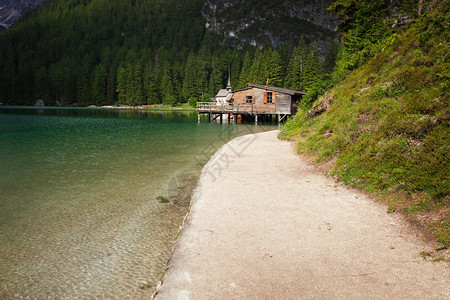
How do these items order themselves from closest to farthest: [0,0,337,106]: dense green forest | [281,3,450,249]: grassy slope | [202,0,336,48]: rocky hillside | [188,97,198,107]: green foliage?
[281,3,450,249]: grassy slope < [0,0,337,106]: dense green forest < [188,97,198,107]: green foliage < [202,0,336,48]: rocky hillside

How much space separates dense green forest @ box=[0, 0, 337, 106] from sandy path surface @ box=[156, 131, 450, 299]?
65.8 meters

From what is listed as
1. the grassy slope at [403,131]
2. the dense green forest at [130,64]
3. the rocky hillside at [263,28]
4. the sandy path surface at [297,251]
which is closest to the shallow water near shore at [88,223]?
the sandy path surface at [297,251]

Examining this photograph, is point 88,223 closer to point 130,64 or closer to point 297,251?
point 297,251

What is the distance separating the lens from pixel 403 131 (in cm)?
832

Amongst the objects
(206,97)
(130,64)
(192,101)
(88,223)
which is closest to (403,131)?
(88,223)

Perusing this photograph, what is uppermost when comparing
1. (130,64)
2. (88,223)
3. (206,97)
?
(130,64)

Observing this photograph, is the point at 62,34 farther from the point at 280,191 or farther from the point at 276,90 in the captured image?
the point at 280,191

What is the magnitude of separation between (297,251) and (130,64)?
461 ft

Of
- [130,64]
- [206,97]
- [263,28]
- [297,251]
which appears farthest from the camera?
[263,28]

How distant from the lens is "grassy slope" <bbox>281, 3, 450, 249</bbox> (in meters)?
6.41

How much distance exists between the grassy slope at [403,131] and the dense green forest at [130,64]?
189 feet

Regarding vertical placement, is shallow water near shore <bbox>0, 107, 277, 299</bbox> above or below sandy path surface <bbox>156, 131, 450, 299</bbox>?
below

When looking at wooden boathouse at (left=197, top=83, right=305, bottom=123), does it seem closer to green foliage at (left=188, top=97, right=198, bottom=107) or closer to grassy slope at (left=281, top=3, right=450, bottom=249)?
grassy slope at (left=281, top=3, right=450, bottom=249)

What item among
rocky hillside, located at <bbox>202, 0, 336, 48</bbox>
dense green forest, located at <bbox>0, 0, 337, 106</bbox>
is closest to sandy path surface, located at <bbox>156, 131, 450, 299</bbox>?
dense green forest, located at <bbox>0, 0, 337, 106</bbox>
